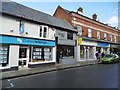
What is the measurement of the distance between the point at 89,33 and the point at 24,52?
15412 mm

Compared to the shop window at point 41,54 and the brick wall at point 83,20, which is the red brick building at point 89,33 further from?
the shop window at point 41,54

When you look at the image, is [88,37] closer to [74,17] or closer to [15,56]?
[74,17]

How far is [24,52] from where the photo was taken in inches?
621

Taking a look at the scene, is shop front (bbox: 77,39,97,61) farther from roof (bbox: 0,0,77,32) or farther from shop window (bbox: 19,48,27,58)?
shop window (bbox: 19,48,27,58)

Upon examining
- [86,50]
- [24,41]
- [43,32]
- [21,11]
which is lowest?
[86,50]

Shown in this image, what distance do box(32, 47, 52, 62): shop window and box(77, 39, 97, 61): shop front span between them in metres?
6.80

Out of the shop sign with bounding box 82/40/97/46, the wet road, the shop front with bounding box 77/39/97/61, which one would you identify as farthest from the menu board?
the shop sign with bounding box 82/40/97/46

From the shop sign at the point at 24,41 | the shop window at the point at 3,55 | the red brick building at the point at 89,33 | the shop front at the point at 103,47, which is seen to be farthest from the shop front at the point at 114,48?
the shop window at the point at 3,55

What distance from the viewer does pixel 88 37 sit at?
26938 mm

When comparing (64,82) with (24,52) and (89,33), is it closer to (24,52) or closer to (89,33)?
(24,52)

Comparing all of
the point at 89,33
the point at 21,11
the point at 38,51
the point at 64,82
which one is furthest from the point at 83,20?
the point at 64,82

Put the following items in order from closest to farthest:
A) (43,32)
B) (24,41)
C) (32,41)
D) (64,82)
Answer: (64,82) < (24,41) < (32,41) < (43,32)

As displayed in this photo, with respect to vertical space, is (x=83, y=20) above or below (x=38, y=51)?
above

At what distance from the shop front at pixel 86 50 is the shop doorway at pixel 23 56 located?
33.9ft
